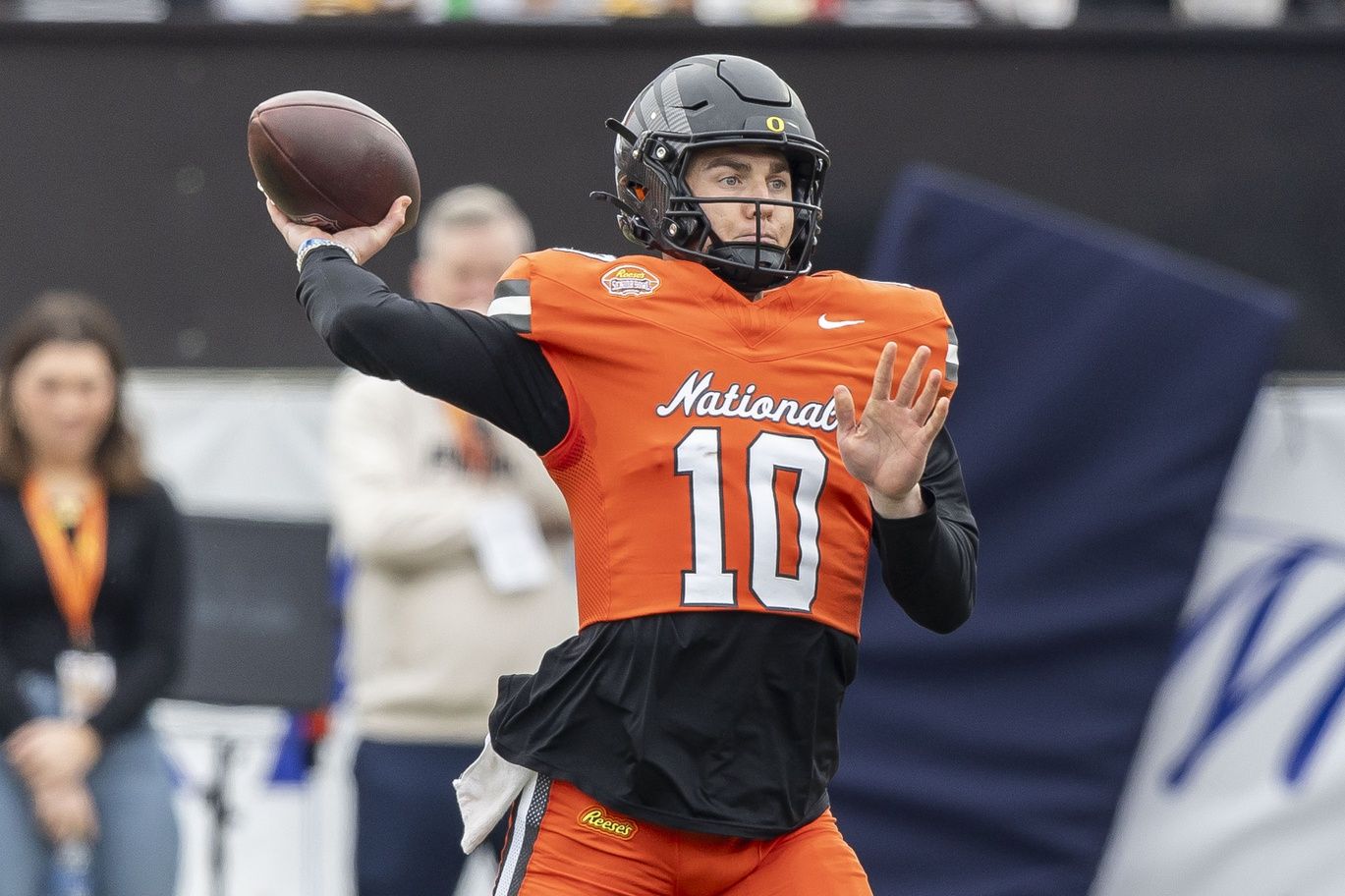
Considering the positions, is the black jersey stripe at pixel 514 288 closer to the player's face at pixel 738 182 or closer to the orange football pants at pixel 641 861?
the player's face at pixel 738 182

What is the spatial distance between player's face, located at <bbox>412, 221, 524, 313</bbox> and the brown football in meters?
1.86

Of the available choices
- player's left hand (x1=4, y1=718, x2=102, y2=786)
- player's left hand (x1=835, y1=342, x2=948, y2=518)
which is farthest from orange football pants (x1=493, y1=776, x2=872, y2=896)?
player's left hand (x1=4, y1=718, x2=102, y2=786)

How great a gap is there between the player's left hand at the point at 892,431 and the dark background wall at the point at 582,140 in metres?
3.51

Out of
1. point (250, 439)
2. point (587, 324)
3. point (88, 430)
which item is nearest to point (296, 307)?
point (250, 439)

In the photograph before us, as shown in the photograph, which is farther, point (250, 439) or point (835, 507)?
point (250, 439)

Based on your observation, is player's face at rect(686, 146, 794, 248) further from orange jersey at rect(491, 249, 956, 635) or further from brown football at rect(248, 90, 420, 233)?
brown football at rect(248, 90, 420, 233)

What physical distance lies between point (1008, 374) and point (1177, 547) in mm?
740

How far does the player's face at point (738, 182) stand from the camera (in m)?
3.09

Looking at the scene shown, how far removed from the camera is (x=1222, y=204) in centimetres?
636

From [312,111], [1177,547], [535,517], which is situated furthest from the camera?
[1177,547]

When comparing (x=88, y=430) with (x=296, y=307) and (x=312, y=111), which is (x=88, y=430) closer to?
(x=296, y=307)

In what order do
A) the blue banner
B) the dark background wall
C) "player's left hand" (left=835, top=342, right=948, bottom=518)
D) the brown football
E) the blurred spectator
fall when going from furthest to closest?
the dark background wall, the blue banner, the blurred spectator, the brown football, "player's left hand" (left=835, top=342, right=948, bottom=518)

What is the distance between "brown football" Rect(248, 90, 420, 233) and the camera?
3.13 m

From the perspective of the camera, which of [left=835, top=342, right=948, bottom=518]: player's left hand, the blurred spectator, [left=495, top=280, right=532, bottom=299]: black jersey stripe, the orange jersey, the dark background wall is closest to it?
[left=835, top=342, right=948, bottom=518]: player's left hand
